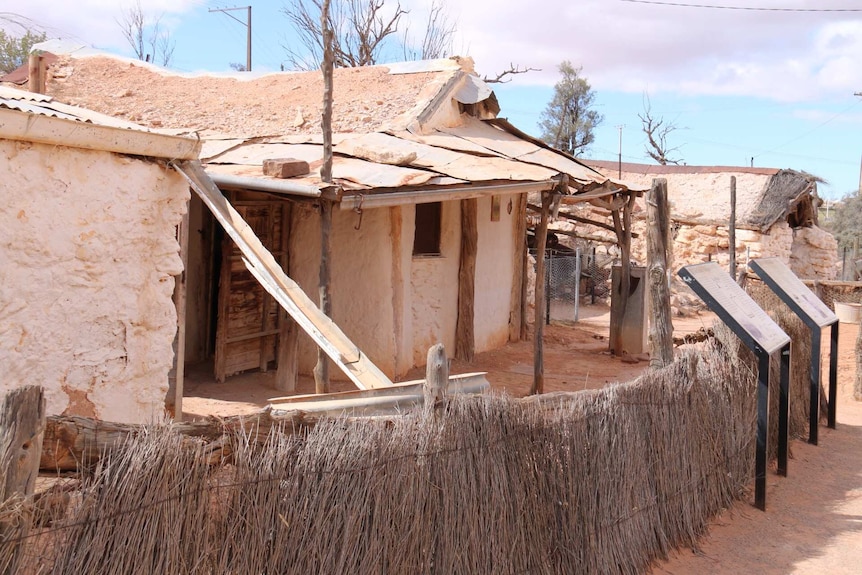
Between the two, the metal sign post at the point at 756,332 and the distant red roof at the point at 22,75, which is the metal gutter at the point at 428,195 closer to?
the metal sign post at the point at 756,332

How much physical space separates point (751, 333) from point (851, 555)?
5.00ft

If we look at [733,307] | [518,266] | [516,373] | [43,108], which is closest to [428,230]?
[516,373]

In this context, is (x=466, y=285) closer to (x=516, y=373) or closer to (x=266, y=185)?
(x=516, y=373)

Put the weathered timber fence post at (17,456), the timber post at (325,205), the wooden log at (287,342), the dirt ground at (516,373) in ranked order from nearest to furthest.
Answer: the weathered timber fence post at (17,456), the timber post at (325,205), the dirt ground at (516,373), the wooden log at (287,342)

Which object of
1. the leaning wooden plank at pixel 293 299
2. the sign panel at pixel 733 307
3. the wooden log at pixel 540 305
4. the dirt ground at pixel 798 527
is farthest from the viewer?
the wooden log at pixel 540 305

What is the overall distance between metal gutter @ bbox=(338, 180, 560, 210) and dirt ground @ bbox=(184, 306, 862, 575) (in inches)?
82.3

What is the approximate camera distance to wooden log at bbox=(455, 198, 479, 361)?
10336 mm

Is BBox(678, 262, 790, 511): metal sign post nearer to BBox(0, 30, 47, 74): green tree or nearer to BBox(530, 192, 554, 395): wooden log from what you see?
BBox(530, 192, 554, 395): wooden log

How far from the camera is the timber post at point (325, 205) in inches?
261

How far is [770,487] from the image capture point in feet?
20.5

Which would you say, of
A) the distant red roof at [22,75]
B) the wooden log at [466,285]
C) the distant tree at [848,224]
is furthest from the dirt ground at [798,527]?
the distant tree at [848,224]

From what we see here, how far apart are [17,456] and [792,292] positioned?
6.98 metres

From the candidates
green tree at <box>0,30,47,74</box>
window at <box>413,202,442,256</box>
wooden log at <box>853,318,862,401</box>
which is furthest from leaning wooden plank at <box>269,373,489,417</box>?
green tree at <box>0,30,47,74</box>

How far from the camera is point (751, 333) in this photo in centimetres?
561
